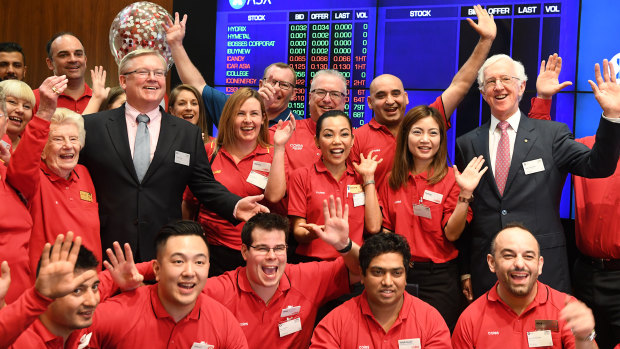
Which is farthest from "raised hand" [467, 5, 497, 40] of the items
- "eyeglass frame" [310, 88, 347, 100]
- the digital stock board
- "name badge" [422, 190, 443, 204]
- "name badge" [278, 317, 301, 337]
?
"name badge" [278, 317, 301, 337]

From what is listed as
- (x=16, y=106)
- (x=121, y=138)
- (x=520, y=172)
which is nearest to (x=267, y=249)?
(x=121, y=138)

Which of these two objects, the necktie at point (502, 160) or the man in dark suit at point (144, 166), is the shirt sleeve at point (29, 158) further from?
the necktie at point (502, 160)

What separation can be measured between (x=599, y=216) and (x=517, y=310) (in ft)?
3.16

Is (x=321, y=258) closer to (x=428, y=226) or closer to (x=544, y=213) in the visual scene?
(x=428, y=226)

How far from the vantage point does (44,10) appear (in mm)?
6883

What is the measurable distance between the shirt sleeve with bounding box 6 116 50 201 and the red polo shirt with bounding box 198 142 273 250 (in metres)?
1.09

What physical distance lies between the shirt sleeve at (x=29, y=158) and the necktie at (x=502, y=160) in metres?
2.46

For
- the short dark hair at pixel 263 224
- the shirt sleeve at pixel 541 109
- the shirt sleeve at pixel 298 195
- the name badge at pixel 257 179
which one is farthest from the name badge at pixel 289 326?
the shirt sleeve at pixel 541 109

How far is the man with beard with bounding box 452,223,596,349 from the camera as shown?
345 centimetres

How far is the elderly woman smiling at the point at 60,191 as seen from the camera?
3.50 meters

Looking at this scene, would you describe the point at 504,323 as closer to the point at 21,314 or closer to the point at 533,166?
the point at 533,166

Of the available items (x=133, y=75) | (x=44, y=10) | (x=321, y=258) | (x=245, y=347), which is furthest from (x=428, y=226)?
(x=44, y=10)

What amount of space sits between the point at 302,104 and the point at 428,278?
2591mm

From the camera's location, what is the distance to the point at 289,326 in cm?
359
